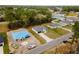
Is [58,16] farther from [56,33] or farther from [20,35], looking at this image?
[20,35]

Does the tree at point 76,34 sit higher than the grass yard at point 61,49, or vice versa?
the tree at point 76,34

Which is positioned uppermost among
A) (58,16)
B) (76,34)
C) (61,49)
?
(58,16)

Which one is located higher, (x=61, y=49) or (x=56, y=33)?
(x=56, y=33)

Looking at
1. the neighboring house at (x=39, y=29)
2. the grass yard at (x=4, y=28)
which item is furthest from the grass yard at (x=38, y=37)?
the grass yard at (x=4, y=28)

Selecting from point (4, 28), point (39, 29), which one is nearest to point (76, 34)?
point (39, 29)

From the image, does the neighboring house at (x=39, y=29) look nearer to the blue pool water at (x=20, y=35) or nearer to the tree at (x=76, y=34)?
the blue pool water at (x=20, y=35)

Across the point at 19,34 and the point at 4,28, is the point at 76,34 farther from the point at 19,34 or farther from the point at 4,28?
the point at 4,28

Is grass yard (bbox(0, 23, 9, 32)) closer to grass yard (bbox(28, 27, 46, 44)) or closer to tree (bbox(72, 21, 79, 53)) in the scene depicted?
grass yard (bbox(28, 27, 46, 44))
